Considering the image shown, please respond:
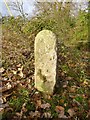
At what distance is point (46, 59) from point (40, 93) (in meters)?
0.66

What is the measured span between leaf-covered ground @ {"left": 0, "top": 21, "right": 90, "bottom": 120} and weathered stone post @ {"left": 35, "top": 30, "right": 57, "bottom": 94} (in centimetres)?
22

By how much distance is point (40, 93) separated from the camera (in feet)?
15.4

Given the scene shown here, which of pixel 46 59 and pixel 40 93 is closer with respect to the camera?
pixel 46 59

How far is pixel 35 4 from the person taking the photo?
8.62m

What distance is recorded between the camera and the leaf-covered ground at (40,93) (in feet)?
13.1

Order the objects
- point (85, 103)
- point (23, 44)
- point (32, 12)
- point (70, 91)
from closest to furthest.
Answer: point (85, 103)
point (70, 91)
point (23, 44)
point (32, 12)

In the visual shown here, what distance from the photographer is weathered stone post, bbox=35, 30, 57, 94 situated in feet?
14.9

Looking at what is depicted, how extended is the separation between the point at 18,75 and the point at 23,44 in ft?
9.04

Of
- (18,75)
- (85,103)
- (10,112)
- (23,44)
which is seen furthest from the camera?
(23,44)

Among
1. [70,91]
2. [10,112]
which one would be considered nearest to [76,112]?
[70,91]

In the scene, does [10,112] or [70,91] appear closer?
[10,112]

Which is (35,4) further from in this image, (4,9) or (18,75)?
(18,75)

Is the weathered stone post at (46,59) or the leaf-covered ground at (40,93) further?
the weathered stone post at (46,59)

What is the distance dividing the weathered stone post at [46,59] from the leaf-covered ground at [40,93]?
0.22 metres
